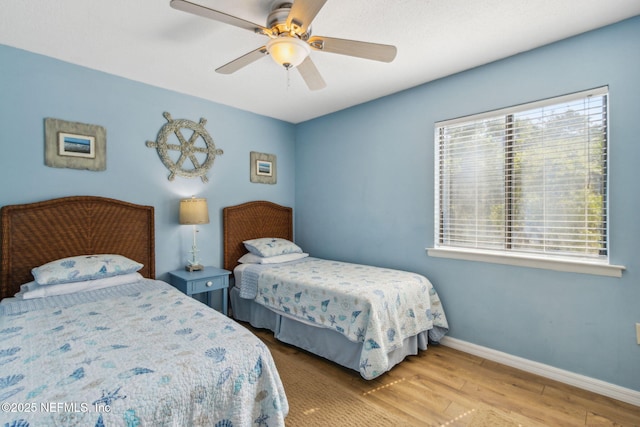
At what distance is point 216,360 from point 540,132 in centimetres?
265

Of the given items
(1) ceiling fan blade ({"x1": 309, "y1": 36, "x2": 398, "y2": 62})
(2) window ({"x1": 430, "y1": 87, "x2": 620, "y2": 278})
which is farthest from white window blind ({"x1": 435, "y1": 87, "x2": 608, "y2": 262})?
(1) ceiling fan blade ({"x1": 309, "y1": 36, "x2": 398, "y2": 62})

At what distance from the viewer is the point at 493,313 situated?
250 cm

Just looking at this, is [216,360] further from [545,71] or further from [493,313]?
[545,71]

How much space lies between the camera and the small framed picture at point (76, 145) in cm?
246

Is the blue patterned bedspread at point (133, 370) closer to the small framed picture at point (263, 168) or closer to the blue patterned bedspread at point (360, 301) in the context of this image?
the blue patterned bedspread at point (360, 301)

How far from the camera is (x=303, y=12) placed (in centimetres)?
147

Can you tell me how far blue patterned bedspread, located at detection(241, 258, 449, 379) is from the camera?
212 cm

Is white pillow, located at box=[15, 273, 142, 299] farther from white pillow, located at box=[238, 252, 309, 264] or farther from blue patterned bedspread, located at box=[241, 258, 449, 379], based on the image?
white pillow, located at box=[238, 252, 309, 264]

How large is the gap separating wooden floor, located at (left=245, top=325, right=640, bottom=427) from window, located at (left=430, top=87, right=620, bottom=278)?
894mm

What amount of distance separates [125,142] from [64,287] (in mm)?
1340

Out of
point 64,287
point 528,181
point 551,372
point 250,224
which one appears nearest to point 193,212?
point 250,224

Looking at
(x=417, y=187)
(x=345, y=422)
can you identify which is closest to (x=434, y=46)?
(x=417, y=187)

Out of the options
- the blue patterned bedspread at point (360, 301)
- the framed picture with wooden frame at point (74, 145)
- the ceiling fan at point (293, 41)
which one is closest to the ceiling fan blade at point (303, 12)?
the ceiling fan at point (293, 41)

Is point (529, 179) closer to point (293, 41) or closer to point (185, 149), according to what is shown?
point (293, 41)
